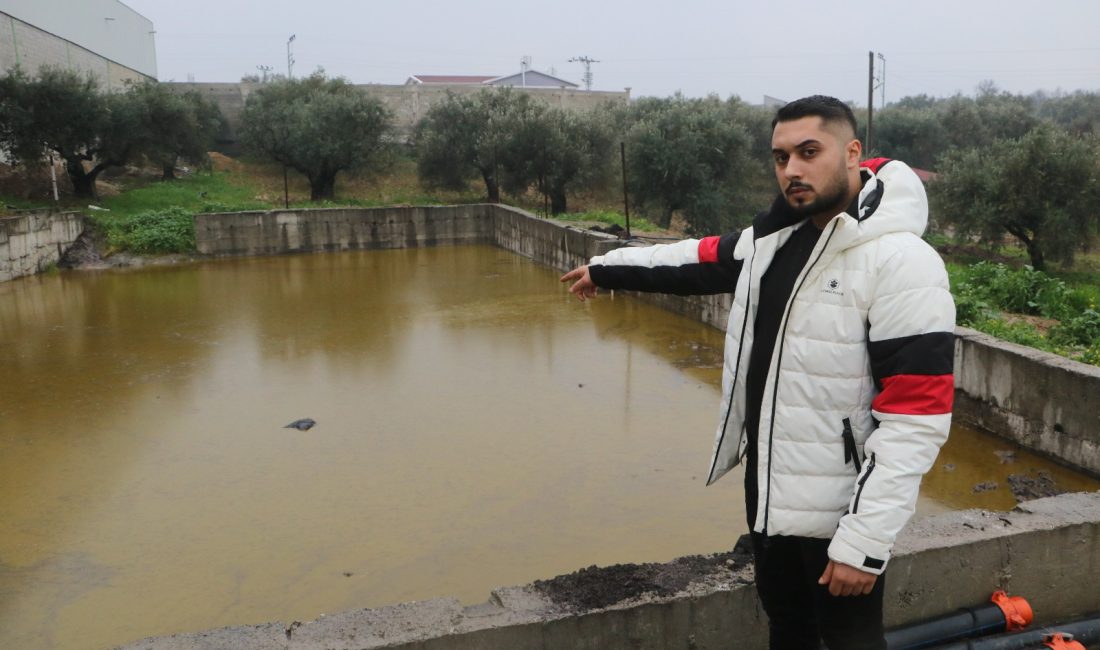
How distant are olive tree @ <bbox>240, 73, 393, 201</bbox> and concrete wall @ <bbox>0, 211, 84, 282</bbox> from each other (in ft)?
27.3

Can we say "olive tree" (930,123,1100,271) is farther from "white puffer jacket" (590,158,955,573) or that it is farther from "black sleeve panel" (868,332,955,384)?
"black sleeve panel" (868,332,955,384)

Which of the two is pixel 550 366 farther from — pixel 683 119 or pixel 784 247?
pixel 683 119

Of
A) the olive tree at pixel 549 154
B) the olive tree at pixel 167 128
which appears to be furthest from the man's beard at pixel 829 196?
the olive tree at pixel 167 128

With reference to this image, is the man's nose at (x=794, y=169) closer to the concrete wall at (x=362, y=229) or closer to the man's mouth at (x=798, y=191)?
the man's mouth at (x=798, y=191)

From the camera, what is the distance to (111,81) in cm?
3372

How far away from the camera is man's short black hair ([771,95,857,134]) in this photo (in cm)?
207

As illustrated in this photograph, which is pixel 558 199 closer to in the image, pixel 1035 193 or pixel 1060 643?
pixel 1035 193

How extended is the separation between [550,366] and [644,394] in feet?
4.80

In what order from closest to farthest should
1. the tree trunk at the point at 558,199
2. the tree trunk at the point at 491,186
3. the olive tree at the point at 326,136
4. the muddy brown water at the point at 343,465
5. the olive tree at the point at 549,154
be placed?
the muddy brown water at the point at 343,465 → the olive tree at the point at 549,154 → the tree trunk at the point at 558,199 → the olive tree at the point at 326,136 → the tree trunk at the point at 491,186

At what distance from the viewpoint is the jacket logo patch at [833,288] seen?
6.68 ft

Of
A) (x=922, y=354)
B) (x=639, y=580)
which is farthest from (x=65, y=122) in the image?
(x=922, y=354)

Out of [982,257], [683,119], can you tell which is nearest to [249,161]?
[683,119]

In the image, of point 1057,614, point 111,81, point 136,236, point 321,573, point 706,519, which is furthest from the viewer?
point 111,81

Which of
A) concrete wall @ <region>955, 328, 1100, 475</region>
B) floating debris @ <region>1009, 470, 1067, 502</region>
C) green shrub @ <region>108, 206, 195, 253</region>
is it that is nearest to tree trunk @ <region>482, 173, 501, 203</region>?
green shrub @ <region>108, 206, 195, 253</region>
